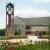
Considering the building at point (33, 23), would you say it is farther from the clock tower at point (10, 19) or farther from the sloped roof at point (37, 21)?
the clock tower at point (10, 19)

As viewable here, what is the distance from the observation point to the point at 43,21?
240 feet

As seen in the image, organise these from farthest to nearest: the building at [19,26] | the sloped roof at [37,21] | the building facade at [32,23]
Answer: the sloped roof at [37,21] < the building facade at [32,23] < the building at [19,26]

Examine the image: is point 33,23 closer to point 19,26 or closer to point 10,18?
point 19,26

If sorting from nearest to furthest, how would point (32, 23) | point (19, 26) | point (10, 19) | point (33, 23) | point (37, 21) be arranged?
1. point (10, 19)
2. point (19, 26)
3. point (33, 23)
4. point (32, 23)
5. point (37, 21)

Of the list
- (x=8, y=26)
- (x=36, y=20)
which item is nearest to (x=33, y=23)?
(x=36, y=20)

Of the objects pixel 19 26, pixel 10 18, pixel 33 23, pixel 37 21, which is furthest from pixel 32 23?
pixel 10 18

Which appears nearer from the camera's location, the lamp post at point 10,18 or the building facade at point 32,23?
the lamp post at point 10,18

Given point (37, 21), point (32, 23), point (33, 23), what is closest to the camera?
point (33, 23)

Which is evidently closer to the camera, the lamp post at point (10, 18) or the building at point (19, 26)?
the lamp post at point (10, 18)

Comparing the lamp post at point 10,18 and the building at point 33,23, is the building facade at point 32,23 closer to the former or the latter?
the building at point 33,23

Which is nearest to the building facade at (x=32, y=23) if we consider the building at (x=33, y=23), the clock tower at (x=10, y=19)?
the building at (x=33, y=23)

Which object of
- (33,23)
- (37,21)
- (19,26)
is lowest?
(19,26)

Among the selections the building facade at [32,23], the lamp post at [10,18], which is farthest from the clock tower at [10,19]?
the building facade at [32,23]

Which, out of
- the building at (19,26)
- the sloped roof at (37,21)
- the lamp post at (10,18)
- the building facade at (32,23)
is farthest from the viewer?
the sloped roof at (37,21)
